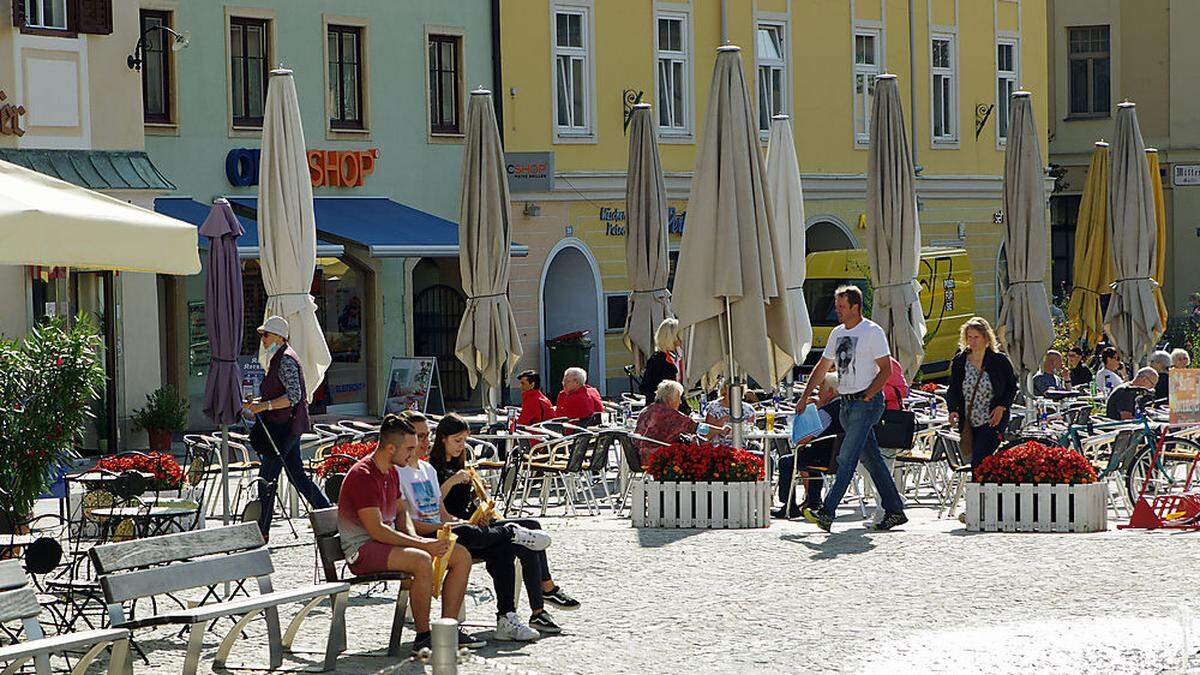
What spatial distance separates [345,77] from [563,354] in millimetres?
5313

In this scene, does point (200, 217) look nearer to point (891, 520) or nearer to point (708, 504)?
point (708, 504)

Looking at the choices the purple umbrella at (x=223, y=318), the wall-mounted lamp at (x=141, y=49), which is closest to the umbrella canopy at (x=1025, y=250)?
the purple umbrella at (x=223, y=318)

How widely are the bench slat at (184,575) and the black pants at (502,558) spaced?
112cm

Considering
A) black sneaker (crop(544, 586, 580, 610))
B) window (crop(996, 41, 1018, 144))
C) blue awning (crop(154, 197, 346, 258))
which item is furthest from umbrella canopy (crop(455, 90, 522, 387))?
window (crop(996, 41, 1018, 144))

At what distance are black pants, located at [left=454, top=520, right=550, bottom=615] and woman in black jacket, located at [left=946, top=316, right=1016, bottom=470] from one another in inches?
211

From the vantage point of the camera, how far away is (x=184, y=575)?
9.73 metres

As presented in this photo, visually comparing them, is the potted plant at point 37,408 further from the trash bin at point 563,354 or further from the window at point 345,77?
the trash bin at point 563,354

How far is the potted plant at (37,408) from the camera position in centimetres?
1210

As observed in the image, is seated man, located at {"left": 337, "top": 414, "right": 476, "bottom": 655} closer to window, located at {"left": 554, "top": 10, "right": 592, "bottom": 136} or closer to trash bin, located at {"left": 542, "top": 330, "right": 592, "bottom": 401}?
trash bin, located at {"left": 542, "top": 330, "right": 592, "bottom": 401}

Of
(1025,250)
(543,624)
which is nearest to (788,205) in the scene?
(1025,250)

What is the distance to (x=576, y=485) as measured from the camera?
731 inches

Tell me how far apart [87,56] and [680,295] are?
1104 cm

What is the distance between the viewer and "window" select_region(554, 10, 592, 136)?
32.8 m

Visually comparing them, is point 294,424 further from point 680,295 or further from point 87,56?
point 87,56
